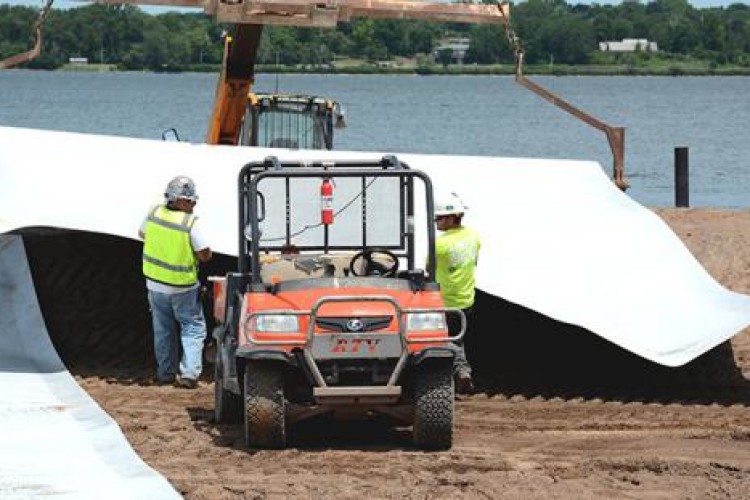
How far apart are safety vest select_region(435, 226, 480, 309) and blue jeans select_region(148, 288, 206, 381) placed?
2209mm

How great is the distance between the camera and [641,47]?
142 metres

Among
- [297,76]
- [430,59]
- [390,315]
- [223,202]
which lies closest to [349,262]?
[390,315]

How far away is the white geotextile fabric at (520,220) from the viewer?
15445mm

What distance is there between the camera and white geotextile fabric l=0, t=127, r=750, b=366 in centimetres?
1545

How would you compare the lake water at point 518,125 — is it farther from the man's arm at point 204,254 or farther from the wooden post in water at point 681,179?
the man's arm at point 204,254

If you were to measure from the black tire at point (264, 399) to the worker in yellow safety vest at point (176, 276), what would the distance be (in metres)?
3.01

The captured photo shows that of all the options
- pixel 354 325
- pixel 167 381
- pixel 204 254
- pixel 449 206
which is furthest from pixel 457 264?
pixel 167 381

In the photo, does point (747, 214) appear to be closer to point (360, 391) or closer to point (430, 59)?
point (360, 391)

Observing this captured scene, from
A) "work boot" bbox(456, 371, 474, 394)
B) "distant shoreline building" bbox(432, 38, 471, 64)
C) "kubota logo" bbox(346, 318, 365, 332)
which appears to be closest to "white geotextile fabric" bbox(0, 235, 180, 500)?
"kubota logo" bbox(346, 318, 365, 332)

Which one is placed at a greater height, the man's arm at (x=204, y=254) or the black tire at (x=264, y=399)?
the man's arm at (x=204, y=254)

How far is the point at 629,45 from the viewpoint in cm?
14062

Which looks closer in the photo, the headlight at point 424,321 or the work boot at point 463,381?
the headlight at point 424,321

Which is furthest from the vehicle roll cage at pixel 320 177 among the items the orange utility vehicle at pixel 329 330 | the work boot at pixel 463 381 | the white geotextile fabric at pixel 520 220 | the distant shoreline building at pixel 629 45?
the distant shoreline building at pixel 629 45

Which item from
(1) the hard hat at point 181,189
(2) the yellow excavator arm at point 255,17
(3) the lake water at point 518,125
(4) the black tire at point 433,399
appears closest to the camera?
(4) the black tire at point 433,399
